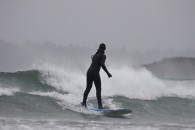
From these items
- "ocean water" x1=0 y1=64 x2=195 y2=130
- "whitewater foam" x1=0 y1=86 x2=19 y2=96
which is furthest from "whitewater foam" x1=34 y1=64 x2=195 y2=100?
"whitewater foam" x1=0 y1=86 x2=19 y2=96

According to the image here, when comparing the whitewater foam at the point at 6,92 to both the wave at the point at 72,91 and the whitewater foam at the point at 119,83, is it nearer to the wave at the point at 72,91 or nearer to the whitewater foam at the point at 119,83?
the wave at the point at 72,91

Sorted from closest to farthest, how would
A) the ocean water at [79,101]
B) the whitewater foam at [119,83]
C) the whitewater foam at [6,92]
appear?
the ocean water at [79,101], the whitewater foam at [6,92], the whitewater foam at [119,83]

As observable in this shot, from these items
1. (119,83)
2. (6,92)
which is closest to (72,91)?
(119,83)

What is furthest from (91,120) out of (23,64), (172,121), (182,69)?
(182,69)

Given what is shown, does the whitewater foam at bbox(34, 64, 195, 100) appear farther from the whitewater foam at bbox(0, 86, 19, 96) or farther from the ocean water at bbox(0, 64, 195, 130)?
the whitewater foam at bbox(0, 86, 19, 96)

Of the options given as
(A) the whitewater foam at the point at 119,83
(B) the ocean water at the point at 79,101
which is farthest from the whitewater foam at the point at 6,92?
(A) the whitewater foam at the point at 119,83

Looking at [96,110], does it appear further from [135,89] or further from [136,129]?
[135,89]

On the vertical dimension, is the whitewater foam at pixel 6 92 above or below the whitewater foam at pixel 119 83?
below

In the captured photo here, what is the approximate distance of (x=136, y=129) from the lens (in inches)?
446

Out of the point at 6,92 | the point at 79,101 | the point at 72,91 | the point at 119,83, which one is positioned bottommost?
the point at 79,101

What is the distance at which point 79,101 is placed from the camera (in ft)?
49.3

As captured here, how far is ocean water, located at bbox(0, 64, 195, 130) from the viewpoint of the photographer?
11.6m

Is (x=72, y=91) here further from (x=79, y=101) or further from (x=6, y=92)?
(x=6, y=92)

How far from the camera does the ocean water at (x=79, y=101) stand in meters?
11.6
